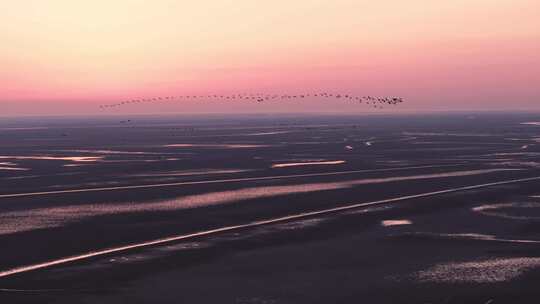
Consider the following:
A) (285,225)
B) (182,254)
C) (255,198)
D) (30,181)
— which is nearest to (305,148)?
(30,181)

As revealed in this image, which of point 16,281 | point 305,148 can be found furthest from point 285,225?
point 305,148

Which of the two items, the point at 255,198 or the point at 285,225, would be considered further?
the point at 255,198

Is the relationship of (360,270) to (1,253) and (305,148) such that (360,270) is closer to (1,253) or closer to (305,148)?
(1,253)

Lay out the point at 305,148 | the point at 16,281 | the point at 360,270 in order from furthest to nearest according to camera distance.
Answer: the point at 305,148, the point at 360,270, the point at 16,281

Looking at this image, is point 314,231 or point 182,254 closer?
point 182,254

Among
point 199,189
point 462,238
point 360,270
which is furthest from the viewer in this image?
point 199,189

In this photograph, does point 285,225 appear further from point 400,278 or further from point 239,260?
point 400,278
